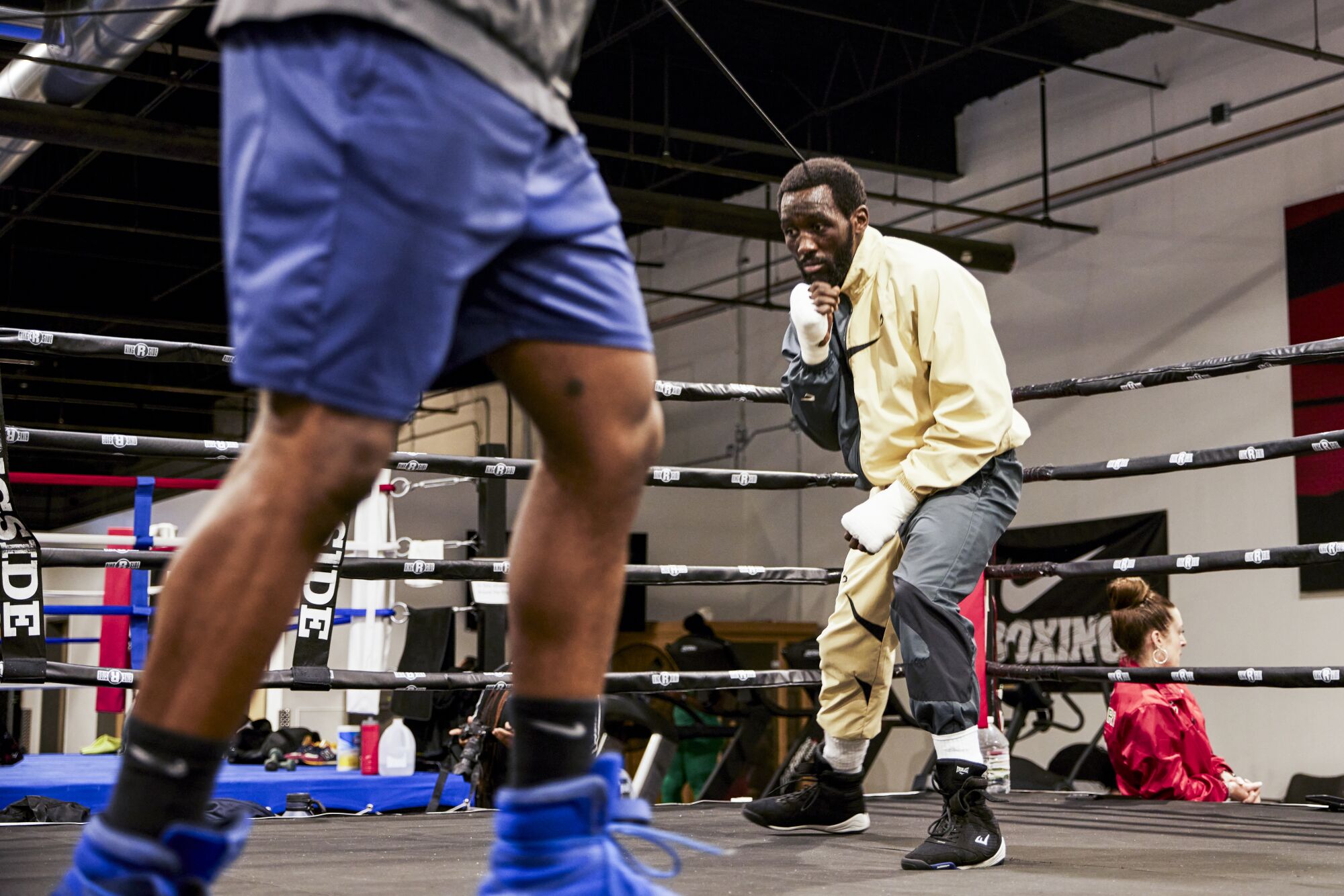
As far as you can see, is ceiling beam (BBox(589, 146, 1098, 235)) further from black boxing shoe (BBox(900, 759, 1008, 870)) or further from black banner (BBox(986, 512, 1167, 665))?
black boxing shoe (BBox(900, 759, 1008, 870))

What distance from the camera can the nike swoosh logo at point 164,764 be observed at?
91cm

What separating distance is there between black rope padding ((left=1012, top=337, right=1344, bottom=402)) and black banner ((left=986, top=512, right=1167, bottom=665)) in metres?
5.39

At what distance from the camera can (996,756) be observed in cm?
361

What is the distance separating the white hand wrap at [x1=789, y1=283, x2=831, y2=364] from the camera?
2510 millimetres

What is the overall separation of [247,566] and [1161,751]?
3.08 m

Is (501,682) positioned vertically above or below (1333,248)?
below

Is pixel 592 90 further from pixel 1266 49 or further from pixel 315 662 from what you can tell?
pixel 315 662

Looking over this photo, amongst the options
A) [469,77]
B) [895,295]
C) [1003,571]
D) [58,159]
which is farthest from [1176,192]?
[469,77]

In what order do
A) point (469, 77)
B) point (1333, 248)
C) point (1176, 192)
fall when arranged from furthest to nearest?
point (1176, 192) → point (1333, 248) → point (469, 77)

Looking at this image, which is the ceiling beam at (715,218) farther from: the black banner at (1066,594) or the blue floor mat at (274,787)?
the blue floor mat at (274,787)

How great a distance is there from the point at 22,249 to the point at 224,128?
12.4m

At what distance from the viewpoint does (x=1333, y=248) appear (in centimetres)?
784

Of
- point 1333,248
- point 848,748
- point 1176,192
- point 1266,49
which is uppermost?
point 1266,49

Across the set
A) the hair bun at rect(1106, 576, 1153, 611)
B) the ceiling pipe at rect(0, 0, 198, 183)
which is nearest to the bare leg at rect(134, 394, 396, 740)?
the hair bun at rect(1106, 576, 1153, 611)
